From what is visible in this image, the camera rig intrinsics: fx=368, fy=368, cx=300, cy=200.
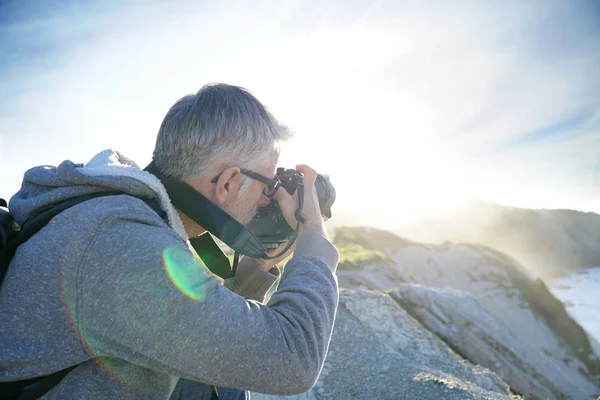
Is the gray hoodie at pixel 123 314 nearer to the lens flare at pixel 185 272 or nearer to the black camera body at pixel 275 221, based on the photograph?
the lens flare at pixel 185 272

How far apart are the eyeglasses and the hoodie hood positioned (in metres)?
0.35

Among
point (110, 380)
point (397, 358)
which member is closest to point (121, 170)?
point (110, 380)

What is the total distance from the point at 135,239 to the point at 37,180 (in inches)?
26.4

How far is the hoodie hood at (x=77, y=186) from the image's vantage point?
137cm

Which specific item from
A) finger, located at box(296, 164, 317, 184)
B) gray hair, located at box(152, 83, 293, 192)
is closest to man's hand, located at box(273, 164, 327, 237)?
finger, located at box(296, 164, 317, 184)

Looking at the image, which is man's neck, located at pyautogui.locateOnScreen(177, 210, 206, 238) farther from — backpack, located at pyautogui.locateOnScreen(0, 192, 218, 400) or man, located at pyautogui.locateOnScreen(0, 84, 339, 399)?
backpack, located at pyautogui.locateOnScreen(0, 192, 218, 400)

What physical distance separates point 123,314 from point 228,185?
797 mm

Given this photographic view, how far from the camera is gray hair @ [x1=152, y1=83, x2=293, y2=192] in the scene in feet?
5.65

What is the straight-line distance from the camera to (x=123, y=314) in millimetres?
1163

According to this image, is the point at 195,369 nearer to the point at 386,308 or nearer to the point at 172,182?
the point at 172,182

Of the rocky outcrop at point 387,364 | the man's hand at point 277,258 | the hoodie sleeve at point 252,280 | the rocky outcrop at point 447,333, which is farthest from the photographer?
the rocky outcrop at point 447,333

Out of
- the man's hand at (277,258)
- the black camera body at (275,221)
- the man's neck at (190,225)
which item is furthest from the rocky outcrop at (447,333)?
the man's neck at (190,225)

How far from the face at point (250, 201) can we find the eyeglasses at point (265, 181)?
0.02 metres

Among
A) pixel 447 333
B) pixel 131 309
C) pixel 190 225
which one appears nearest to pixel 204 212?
pixel 190 225
